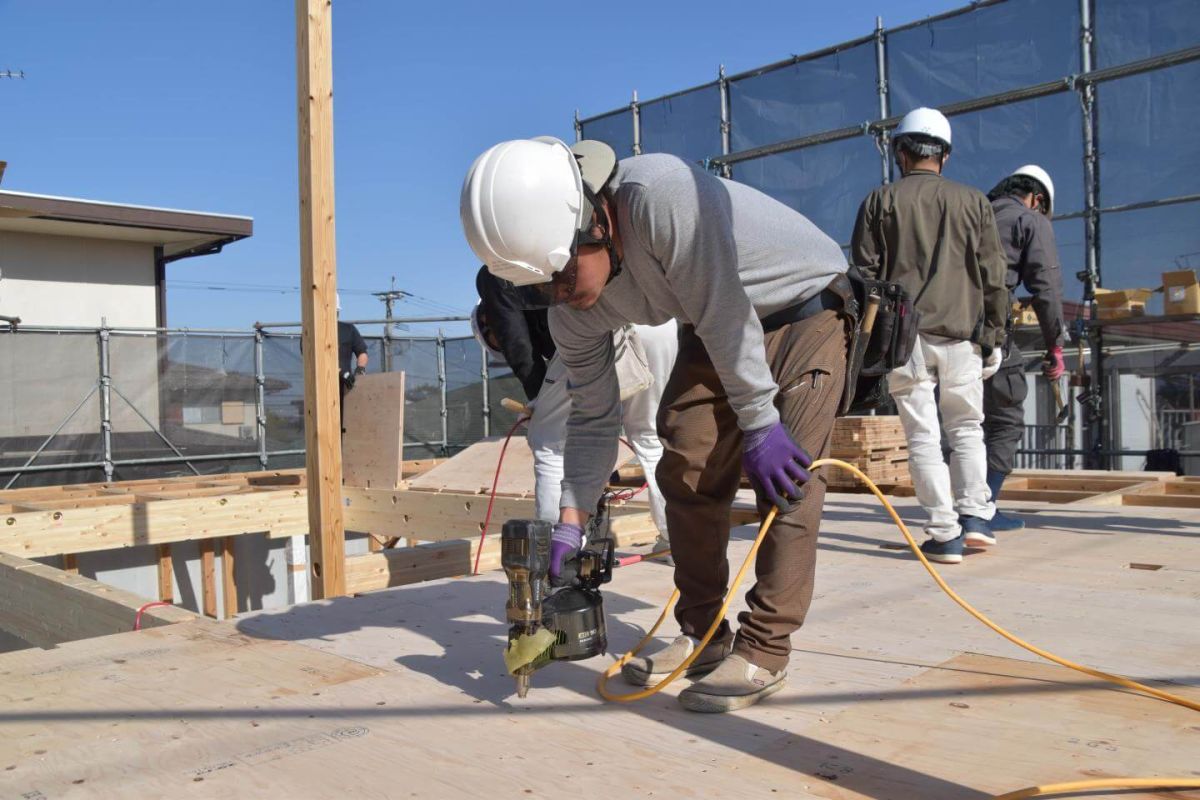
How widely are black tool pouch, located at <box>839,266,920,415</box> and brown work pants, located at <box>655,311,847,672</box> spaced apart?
0.28 feet

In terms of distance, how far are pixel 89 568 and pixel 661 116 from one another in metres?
9.77

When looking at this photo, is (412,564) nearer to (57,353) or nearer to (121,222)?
(57,353)

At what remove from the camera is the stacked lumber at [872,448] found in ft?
23.0

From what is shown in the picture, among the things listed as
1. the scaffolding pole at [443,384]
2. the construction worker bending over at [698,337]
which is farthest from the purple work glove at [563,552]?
the scaffolding pole at [443,384]

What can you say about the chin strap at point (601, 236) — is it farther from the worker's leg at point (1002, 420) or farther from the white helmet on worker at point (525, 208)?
the worker's leg at point (1002, 420)

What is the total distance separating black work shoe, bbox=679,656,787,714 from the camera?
2.07 metres

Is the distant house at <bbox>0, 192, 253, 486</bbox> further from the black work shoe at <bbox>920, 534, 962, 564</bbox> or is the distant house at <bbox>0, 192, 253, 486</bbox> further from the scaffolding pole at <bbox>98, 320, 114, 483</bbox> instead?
the black work shoe at <bbox>920, 534, 962, 564</bbox>

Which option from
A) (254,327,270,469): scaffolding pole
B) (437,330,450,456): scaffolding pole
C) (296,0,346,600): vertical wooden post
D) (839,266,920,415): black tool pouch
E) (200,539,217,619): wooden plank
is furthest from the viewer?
(437,330,450,456): scaffolding pole

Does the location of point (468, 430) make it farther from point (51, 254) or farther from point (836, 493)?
point (836, 493)

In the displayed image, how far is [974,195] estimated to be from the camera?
156 inches

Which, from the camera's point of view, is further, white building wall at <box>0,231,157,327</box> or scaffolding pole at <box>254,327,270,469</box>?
white building wall at <box>0,231,157,327</box>

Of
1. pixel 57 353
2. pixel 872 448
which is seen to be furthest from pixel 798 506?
pixel 57 353

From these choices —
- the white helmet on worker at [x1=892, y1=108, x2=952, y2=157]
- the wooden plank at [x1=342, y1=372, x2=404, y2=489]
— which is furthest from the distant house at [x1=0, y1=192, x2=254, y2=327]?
the white helmet on worker at [x1=892, y1=108, x2=952, y2=157]

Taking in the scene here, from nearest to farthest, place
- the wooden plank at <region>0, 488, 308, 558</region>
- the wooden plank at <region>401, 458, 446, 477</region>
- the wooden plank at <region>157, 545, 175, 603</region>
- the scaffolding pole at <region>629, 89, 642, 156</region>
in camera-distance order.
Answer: the wooden plank at <region>0, 488, 308, 558</region> → the wooden plank at <region>157, 545, 175, 603</region> → the wooden plank at <region>401, 458, 446, 477</region> → the scaffolding pole at <region>629, 89, 642, 156</region>
